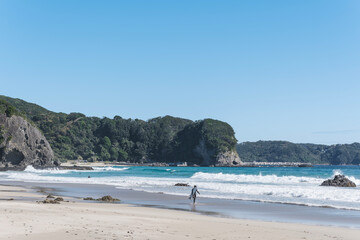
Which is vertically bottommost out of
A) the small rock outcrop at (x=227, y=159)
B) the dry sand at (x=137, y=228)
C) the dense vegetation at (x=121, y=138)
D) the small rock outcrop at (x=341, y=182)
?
the dry sand at (x=137, y=228)

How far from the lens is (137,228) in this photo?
1319 cm

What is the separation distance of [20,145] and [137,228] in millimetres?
83316

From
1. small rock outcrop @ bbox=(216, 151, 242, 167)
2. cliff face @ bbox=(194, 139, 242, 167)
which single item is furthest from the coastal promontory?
cliff face @ bbox=(194, 139, 242, 167)

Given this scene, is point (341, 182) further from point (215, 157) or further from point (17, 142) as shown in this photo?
point (215, 157)

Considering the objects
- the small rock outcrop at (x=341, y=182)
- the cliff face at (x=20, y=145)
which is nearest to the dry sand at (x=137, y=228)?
the small rock outcrop at (x=341, y=182)

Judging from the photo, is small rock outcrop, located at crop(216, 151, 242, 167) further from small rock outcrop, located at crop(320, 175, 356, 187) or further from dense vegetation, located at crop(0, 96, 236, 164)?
small rock outcrop, located at crop(320, 175, 356, 187)

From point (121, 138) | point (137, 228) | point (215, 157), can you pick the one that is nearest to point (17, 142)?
point (137, 228)

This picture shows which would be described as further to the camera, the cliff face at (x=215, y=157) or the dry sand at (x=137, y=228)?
the cliff face at (x=215, y=157)

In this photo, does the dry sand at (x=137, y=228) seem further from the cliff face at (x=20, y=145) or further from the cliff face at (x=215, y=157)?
the cliff face at (x=215, y=157)

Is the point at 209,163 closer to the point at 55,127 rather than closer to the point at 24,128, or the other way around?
the point at 55,127

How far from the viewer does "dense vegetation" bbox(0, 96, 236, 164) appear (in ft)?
548

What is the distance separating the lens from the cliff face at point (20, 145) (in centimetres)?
A: 8550

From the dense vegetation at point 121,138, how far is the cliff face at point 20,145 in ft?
191

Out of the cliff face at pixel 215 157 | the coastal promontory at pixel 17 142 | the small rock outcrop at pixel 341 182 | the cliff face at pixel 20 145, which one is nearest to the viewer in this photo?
the small rock outcrop at pixel 341 182
